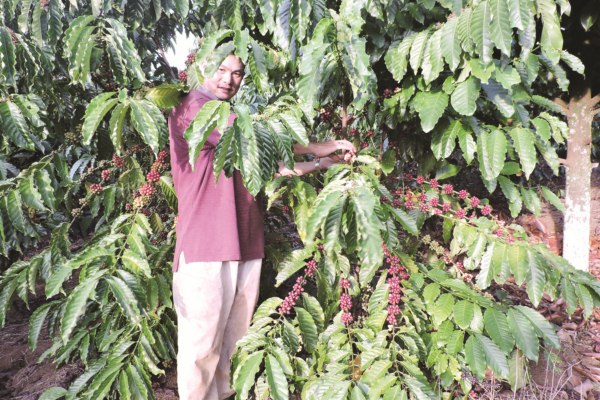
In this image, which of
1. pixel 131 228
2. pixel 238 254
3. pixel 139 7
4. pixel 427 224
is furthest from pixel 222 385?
pixel 139 7

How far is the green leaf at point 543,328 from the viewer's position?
1.35 meters

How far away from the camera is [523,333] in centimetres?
134

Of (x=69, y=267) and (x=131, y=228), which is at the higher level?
(x=131, y=228)

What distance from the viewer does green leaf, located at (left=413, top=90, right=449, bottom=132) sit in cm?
138

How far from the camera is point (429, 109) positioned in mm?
1405

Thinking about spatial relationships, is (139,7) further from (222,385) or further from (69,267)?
(222,385)

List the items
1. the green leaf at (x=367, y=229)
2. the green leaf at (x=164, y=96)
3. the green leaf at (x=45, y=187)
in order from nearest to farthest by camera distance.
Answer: the green leaf at (x=367, y=229) → the green leaf at (x=164, y=96) → the green leaf at (x=45, y=187)

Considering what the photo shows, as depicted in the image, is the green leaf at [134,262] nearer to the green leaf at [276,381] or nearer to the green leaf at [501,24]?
the green leaf at [276,381]

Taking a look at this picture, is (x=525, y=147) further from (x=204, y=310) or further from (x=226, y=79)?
(x=204, y=310)

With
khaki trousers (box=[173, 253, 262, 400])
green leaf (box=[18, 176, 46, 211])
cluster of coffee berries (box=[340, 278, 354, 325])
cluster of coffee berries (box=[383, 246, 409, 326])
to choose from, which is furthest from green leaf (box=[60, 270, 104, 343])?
cluster of coffee berries (box=[383, 246, 409, 326])

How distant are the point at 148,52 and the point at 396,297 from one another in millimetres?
2131

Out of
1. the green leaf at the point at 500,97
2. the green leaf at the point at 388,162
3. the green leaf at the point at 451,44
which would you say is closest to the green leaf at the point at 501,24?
the green leaf at the point at 451,44

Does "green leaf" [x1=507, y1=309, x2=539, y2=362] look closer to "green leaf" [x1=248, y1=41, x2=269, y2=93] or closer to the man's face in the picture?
"green leaf" [x1=248, y1=41, x2=269, y2=93]

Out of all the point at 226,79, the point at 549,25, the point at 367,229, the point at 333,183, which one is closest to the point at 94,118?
the point at 226,79
